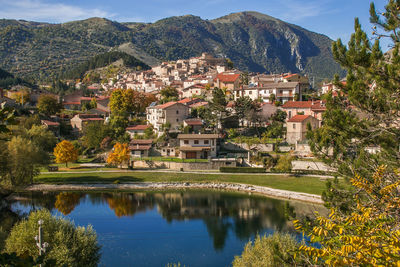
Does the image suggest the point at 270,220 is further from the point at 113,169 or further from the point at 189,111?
the point at 189,111

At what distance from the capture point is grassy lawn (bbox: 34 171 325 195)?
1617 inches

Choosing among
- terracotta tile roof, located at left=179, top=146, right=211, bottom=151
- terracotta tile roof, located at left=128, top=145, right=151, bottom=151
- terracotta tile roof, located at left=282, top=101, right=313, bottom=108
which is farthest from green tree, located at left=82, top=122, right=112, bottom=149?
terracotta tile roof, located at left=282, top=101, right=313, bottom=108

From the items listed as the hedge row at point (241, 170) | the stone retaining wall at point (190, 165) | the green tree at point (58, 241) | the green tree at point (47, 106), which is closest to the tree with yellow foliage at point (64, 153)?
the stone retaining wall at point (190, 165)

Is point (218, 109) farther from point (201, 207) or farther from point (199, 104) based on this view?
point (201, 207)

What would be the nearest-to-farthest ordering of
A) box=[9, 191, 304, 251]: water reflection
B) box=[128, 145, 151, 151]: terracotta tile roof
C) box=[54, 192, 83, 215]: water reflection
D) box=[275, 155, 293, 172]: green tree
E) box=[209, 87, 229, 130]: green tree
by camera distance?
box=[9, 191, 304, 251]: water reflection, box=[54, 192, 83, 215]: water reflection, box=[275, 155, 293, 172]: green tree, box=[128, 145, 151, 151]: terracotta tile roof, box=[209, 87, 229, 130]: green tree

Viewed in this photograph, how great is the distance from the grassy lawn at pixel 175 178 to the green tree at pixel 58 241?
24.8m

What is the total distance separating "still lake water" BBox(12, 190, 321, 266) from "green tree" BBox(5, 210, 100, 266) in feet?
11.6

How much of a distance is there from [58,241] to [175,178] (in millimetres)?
27084

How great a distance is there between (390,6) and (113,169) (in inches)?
1646

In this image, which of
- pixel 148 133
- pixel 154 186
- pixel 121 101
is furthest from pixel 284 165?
pixel 121 101

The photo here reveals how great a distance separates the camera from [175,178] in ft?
144

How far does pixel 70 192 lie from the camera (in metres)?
40.2

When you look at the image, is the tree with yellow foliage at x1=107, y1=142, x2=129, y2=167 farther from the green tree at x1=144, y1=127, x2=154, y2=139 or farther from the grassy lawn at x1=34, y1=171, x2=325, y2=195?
the green tree at x1=144, y1=127, x2=154, y2=139

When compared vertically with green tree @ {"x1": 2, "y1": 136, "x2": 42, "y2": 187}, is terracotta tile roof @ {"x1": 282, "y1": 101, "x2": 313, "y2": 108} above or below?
above
